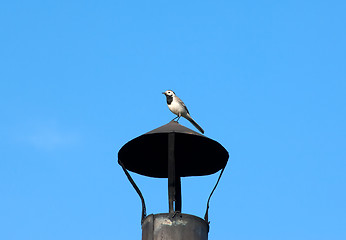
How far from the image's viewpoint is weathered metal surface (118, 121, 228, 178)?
27.9 feet

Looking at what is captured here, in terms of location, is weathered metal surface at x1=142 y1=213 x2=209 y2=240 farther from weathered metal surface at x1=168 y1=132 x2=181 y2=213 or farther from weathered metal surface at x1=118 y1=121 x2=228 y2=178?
weathered metal surface at x1=118 y1=121 x2=228 y2=178

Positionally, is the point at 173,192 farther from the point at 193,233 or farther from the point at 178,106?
the point at 178,106

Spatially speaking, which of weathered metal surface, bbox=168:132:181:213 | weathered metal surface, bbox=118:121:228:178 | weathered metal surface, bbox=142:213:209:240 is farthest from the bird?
weathered metal surface, bbox=142:213:209:240

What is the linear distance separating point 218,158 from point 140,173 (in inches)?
47.3

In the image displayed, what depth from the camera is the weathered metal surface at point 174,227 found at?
7.53 m

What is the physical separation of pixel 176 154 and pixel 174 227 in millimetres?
1758

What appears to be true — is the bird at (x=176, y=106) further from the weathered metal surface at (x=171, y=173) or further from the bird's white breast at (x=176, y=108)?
the weathered metal surface at (x=171, y=173)

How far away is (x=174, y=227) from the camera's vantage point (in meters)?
7.55

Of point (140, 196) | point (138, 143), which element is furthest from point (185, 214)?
point (138, 143)

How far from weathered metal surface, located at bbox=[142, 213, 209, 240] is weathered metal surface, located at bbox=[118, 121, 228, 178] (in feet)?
3.66

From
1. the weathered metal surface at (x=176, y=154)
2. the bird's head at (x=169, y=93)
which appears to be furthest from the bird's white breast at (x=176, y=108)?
the weathered metal surface at (x=176, y=154)

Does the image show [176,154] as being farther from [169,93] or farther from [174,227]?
[169,93]

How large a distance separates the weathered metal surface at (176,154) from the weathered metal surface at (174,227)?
1115 millimetres

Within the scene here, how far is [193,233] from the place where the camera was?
7578 millimetres
